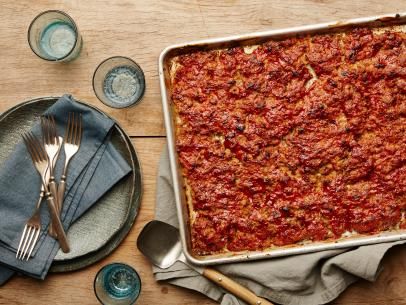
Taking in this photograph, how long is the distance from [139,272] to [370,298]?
3.50 ft

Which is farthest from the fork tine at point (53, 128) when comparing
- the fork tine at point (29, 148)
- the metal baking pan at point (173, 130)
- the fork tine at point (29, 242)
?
the metal baking pan at point (173, 130)

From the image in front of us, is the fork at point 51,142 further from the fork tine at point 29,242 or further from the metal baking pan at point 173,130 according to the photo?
the metal baking pan at point 173,130

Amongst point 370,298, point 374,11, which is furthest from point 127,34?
point 370,298

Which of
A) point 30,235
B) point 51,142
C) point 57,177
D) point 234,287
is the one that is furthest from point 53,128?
point 234,287

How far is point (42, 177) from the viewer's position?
2852mm

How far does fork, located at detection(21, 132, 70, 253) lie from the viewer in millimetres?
2827

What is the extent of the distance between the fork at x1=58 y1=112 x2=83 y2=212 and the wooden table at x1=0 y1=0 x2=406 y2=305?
0.14m

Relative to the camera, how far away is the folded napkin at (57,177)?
2844mm

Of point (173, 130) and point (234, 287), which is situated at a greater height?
point (173, 130)

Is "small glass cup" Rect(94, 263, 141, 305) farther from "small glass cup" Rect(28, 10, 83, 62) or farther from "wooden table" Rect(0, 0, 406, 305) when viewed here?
"small glass cup" Rect(28, 10, 83, 62)

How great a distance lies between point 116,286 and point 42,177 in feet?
2.02

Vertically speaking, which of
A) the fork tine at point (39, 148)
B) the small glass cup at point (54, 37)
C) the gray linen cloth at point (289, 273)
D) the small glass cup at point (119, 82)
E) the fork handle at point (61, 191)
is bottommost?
the gray linen cloth at point (289, 273)

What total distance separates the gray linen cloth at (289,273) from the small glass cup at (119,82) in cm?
38

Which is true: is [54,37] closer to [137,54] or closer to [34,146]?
[137,54]
